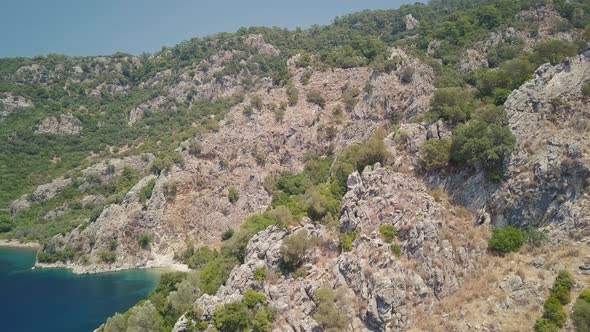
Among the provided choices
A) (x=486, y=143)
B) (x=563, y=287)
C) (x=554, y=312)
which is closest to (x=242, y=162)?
(x=486, y=143)

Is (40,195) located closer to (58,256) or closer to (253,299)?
(58,256)

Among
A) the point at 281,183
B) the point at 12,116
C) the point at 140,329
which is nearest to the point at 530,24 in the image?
A: the point at 281,183

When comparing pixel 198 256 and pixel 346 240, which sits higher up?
pixel 346 240

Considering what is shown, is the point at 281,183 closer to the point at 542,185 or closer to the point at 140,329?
the point at 140,329

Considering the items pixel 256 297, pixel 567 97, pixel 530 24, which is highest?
pixel 530 24

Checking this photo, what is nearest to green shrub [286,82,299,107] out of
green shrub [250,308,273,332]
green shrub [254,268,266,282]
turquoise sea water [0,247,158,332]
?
turquoise sea water [0,247,158,332]

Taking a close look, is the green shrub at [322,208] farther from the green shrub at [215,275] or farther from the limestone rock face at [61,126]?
the limestone rock face at [61,126]

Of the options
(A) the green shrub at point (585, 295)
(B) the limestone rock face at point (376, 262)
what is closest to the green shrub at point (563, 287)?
(A) the green shrub at point (585, 295)
